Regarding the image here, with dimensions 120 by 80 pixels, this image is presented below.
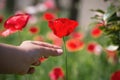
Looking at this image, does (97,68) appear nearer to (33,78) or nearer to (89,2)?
(33,78)

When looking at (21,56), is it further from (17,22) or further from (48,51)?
(17,22)

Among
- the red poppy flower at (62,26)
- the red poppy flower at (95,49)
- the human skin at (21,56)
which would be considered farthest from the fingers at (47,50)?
the red poppy flower at (95,49)

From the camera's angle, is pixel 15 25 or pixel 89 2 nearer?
pixel 15 25

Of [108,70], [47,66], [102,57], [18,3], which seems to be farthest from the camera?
[18,3]

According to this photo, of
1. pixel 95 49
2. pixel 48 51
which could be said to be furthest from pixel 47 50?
pixel 95 49

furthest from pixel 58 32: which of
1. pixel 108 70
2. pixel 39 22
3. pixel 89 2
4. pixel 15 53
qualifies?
pixel 89 2

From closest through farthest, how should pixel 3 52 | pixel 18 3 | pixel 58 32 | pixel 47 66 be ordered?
pixel 3 52 < pixel 58 32 < pixel 47 66 < pixel 18 3
